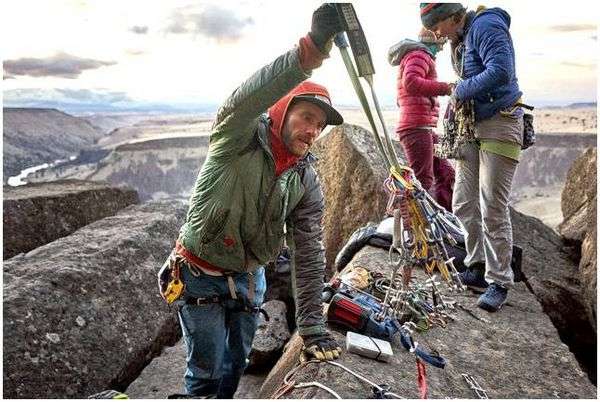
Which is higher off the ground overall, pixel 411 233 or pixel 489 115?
pixel 489 115

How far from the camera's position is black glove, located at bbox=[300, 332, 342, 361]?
3.56 meters

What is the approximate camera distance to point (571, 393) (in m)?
3.91

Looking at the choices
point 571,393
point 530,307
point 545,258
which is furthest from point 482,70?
point 545,258

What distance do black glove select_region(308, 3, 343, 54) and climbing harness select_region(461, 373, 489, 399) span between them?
8.31 feet

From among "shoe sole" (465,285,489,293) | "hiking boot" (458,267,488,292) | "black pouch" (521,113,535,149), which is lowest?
"shoe sole" (465,285,489,293)

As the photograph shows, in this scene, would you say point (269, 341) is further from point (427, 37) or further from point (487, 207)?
point (427, 37)

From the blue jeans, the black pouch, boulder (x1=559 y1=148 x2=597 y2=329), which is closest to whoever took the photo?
the blue jeans

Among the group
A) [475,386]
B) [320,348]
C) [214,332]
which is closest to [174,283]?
[214,332]

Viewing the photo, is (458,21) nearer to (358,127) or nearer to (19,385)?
(358,127)

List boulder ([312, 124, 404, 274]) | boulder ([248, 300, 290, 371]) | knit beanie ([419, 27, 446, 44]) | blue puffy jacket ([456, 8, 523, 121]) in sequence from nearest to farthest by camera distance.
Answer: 1. blue puffy jacket ([456, 8, 523, 121])
2. boulder ([248, 300, 290, 371])
3. knit beanie ([419, 27, 446, 44])
4. boulder ([312, 124, 404, 274])

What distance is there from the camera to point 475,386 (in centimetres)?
377

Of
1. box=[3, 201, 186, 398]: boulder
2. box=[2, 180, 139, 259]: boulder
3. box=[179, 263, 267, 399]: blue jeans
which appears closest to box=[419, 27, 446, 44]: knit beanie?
box=[179, 263, 267, 399]: blue jeans

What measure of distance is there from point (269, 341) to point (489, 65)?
339 cm

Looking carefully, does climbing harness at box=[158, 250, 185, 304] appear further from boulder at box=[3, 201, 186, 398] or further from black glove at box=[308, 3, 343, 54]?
black glove at box=[308, 3, 343, 54]
